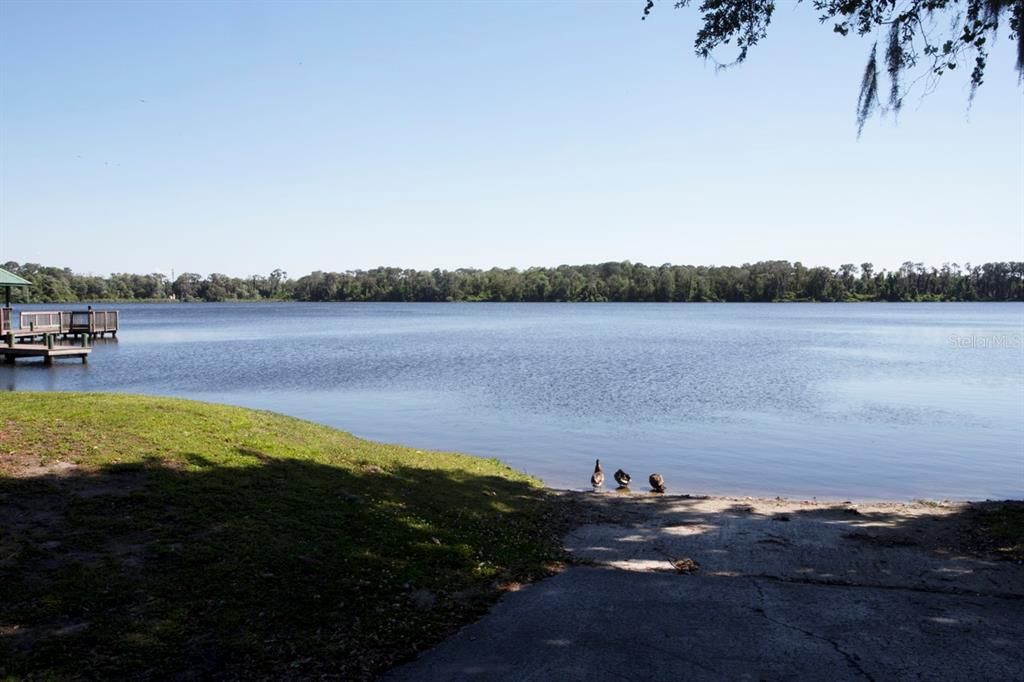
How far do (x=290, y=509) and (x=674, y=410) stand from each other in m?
18.8

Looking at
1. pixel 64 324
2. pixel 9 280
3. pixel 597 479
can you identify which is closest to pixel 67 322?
pixel 64 324

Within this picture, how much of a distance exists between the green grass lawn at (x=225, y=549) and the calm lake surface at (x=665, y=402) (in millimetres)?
6752

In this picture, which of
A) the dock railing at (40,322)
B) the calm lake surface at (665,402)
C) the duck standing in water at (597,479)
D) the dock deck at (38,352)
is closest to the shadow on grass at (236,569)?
the duck standing in water at (597,479)

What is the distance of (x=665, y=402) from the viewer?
2666cm

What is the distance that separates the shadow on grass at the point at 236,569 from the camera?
16.7 ft

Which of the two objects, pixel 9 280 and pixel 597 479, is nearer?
pixel 597 479

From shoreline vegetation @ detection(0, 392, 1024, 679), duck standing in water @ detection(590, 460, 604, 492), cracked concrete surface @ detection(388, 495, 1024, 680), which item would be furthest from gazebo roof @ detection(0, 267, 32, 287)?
cracked concrete surface @ detection(388, 495, 1024, 680)

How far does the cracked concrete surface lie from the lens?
532 cm

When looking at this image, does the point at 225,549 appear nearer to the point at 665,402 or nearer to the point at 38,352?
the point at 665,402

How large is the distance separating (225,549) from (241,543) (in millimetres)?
191

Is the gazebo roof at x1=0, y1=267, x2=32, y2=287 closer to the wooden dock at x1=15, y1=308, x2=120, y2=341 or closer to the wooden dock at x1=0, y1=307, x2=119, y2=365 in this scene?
the wooden dock at x1=0, y1=307, x2=119, y2=365

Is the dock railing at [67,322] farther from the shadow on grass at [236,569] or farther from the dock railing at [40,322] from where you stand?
the shadow on grass at [236,569]

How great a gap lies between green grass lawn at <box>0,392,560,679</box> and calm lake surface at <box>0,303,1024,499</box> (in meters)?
6.75

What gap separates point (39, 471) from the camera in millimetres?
8055
